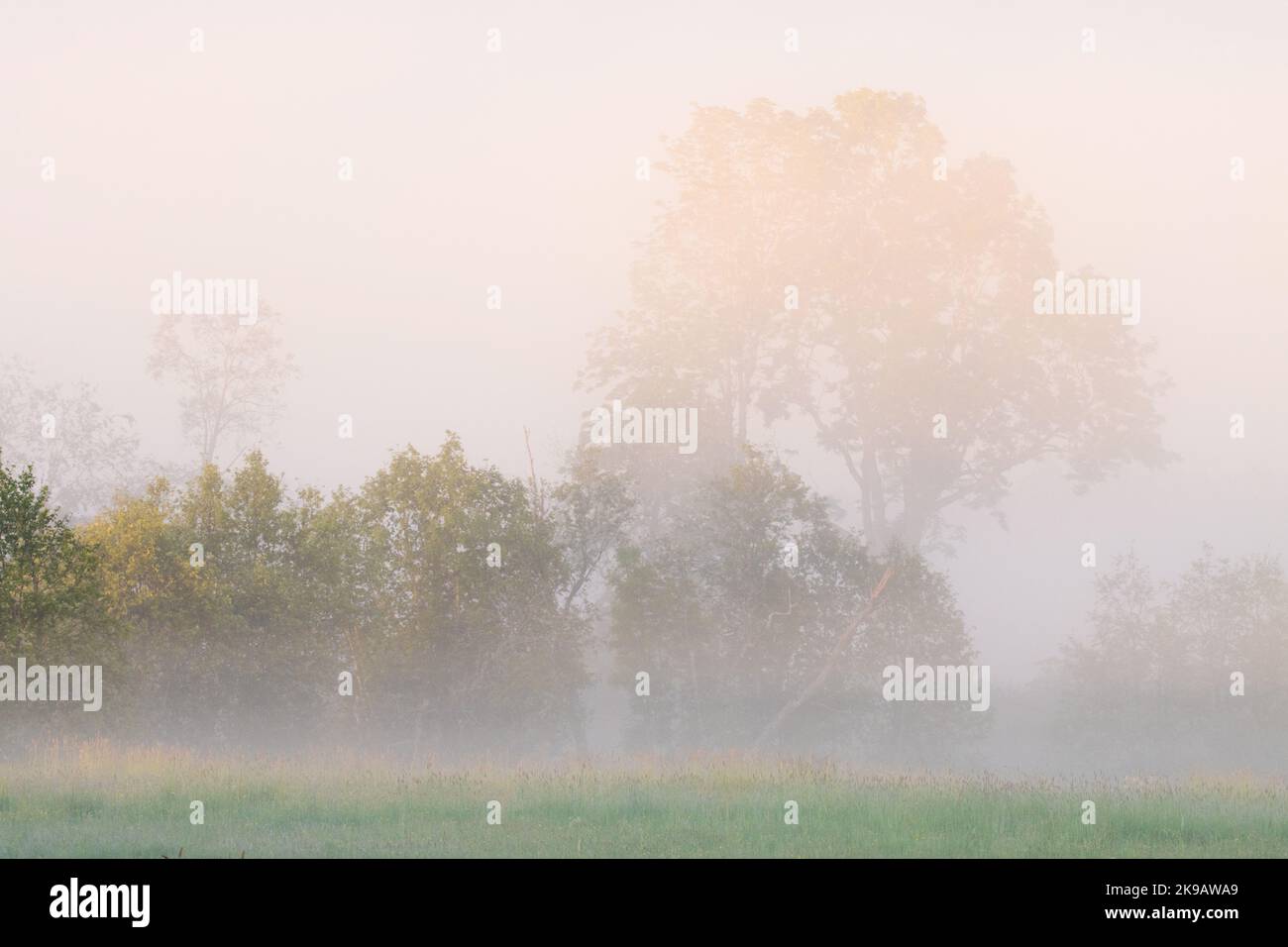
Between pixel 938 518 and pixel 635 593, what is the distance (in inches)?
1135

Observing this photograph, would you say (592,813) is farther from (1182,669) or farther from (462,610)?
(1182,669)

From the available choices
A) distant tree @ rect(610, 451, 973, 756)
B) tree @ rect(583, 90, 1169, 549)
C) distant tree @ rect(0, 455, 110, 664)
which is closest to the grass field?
distant tree @ rect(0, 455, 110, 664)

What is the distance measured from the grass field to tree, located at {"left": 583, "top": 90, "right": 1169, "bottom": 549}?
4147 centimetres

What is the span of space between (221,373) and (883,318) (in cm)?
3931

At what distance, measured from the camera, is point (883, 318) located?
75688 millimetres

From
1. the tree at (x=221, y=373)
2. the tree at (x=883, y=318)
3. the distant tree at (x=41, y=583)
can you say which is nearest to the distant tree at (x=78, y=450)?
the tree at (x=221, y=373)

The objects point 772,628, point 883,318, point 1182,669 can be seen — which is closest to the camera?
point 772,628

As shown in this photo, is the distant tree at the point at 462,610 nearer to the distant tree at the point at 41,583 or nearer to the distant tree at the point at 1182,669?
the distant tree at the point at 41,583

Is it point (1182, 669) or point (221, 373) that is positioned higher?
point (221, 373)

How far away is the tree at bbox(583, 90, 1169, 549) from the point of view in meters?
73.8

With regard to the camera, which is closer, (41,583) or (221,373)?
(41,583)

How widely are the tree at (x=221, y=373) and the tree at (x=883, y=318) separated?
24414 mm

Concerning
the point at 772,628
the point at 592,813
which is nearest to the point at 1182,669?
the point at 772,628
